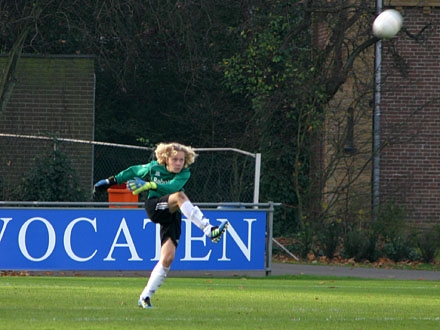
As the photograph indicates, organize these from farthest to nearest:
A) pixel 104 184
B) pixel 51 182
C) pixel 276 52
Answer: pixel 276 52, pixel 51 182, pixel 104 184

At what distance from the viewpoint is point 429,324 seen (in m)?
10.5

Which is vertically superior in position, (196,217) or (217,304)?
(196,217)

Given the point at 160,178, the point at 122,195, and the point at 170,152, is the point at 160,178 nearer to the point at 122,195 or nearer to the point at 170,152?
the point at 170,152

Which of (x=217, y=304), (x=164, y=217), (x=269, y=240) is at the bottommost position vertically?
(x=217, y=304)

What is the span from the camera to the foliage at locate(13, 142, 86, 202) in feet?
73.0

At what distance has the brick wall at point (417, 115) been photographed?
1075 inches

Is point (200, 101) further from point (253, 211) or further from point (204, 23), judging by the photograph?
point (253, 211)

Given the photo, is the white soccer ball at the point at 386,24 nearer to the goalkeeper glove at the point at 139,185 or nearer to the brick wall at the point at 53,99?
the brick wall at the point at 53,99

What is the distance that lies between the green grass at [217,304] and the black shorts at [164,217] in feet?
2.56

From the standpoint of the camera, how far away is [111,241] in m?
18.3

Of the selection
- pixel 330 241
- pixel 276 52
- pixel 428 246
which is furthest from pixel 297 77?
pixel 428 246

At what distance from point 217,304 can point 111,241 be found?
20.6 feet

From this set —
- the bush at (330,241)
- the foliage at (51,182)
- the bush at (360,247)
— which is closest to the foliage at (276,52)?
the bush at (330,241)

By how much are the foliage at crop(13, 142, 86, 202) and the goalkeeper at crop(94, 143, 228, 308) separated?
10.4 meters
